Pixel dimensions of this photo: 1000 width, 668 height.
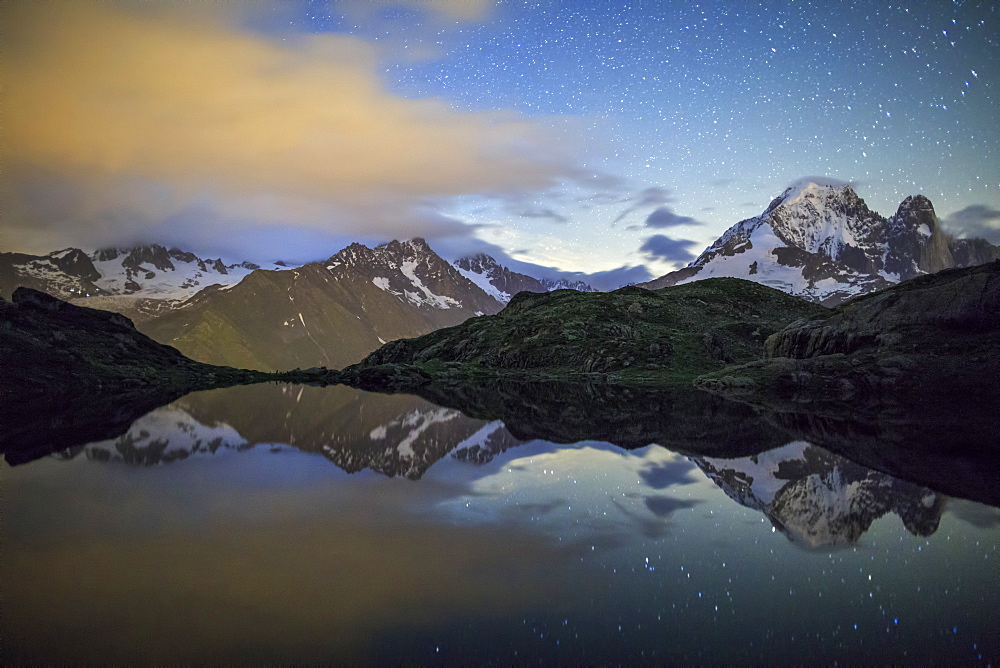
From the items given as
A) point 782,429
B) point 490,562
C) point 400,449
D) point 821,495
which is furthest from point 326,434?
point 782,429

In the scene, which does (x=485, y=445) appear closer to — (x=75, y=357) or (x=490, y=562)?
(x=490, y=562)

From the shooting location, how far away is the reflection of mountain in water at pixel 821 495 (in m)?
17.6

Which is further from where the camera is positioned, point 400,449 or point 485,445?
point 485,445

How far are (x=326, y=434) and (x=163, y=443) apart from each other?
8.70 metres

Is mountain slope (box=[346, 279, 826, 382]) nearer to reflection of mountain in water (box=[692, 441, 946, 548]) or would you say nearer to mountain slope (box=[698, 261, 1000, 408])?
mountain slope (box=[698, 261, 1000, 408])

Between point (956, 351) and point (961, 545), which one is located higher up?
point (956, 351)

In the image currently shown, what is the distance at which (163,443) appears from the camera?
32.2 m

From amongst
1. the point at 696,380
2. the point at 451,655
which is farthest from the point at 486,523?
the point at 696,380

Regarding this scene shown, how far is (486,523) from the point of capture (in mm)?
17859

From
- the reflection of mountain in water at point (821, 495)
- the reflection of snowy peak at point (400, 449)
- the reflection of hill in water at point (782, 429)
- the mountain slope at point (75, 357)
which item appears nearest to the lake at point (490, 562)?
the reflection of mountain in water at point (821, 495)

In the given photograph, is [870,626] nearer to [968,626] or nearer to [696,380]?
[968,626]

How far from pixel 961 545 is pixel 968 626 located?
552cm

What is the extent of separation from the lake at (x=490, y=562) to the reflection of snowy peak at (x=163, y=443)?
900 mm

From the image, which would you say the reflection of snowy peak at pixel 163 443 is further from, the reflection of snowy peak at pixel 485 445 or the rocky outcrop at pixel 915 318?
the rocky outcrop at pixel 915 318
